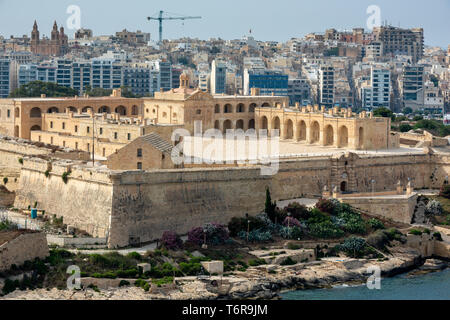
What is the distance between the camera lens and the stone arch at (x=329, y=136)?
51844mm

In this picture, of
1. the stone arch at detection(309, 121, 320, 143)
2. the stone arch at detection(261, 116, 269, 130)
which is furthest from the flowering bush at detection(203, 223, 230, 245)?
the stone arch at detection(261, 116, 269, 130)

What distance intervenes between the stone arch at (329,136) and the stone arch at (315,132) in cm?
90

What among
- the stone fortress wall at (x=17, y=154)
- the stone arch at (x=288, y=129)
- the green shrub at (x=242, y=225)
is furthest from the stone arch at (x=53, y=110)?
the green shrub at (x=242, y=225)

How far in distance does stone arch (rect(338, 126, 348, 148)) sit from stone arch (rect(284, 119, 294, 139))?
14.1 feet

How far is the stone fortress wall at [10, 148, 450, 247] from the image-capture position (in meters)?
36.3

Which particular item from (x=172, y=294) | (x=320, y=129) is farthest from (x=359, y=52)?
(x=172, y=294)

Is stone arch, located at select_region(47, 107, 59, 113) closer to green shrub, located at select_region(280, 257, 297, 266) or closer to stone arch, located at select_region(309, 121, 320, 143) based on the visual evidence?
stone arch, located at select_region(309, 121, 320, 143)

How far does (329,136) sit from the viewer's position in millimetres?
52125

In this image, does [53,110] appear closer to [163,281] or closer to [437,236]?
[437,236]

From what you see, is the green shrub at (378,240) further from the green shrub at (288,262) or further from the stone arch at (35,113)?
the stone arch at (35,113)

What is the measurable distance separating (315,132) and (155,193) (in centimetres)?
1750

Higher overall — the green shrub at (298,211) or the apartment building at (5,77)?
the apartment building at (5,77)
